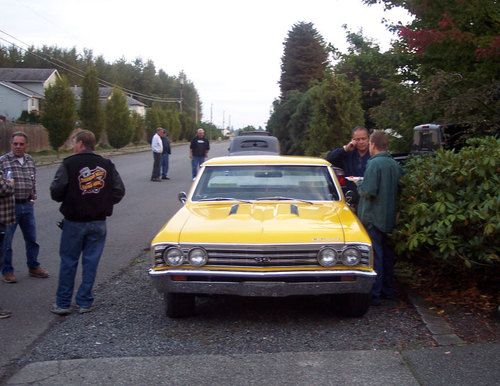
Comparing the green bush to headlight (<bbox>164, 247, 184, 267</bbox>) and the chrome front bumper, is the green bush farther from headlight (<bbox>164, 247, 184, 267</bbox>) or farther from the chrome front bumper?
headlight (<bbox>164, 247, 184, 267</bbox>)

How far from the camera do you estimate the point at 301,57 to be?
58.2m

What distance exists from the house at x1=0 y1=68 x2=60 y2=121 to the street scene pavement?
205ft

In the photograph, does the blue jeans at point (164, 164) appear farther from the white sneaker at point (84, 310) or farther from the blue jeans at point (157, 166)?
the white sneaker at point (84, 310)

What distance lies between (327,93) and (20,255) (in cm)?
1397

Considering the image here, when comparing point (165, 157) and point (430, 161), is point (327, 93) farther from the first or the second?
point (430, 161)

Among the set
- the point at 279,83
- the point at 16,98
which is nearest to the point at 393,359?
the point at 279,83

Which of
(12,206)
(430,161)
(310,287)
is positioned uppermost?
(430,161)

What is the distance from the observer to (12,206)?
6438 mm

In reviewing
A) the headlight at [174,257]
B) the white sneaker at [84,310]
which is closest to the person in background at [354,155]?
the headlight at [174,257]

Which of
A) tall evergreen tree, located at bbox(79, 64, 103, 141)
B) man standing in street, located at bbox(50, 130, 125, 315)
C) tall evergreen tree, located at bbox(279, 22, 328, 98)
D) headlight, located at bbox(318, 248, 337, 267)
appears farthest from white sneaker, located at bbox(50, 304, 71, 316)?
tall evergreen tree, located at bbox(279, 22, 328, 98)

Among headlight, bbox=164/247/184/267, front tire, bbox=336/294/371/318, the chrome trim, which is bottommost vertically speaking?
front tire, bbox=336/294/371/318

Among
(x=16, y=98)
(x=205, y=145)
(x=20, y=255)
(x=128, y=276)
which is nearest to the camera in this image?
(x=128, y=276)

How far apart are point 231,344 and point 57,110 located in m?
32.0

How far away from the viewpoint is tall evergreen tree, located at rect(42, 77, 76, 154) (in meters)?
35.3
